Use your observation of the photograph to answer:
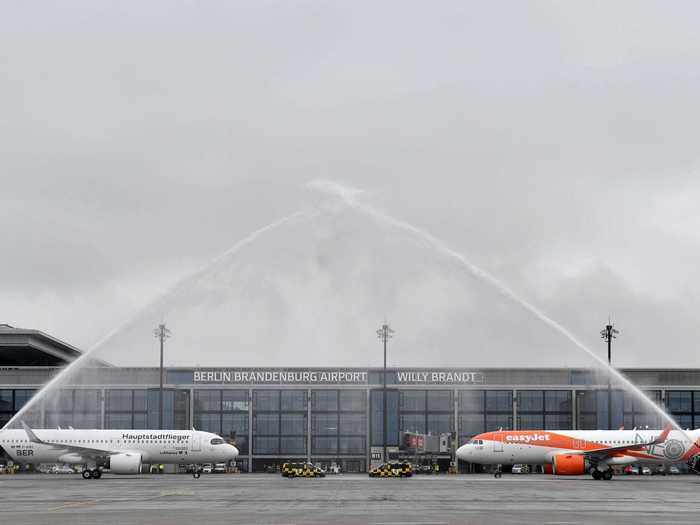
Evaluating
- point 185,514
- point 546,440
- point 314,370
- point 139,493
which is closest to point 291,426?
point 314,370

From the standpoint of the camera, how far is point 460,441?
433ft

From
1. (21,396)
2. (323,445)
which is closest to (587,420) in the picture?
(323,445)

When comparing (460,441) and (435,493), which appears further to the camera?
(460,441)

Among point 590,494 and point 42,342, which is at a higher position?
point 42,342

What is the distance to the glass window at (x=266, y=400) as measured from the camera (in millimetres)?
133875

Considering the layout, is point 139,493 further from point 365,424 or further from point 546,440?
point 365,424

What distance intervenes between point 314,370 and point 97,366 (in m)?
30.5

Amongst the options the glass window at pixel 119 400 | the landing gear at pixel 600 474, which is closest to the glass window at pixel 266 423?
the glass window at pixel 119 400

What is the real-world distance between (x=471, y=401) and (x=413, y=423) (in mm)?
8397

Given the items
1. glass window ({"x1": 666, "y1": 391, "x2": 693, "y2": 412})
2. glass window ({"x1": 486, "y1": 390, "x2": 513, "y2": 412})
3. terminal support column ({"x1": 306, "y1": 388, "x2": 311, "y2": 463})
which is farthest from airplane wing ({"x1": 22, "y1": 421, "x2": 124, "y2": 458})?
glass window ({"x1": 666, "y1": 391, "x2": 693, "y2": 412})

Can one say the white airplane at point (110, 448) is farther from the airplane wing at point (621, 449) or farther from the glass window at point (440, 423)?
the glass window at point (440, 423)

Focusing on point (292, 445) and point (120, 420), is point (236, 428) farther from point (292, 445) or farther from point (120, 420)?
point (120, 420)

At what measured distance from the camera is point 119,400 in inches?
5177

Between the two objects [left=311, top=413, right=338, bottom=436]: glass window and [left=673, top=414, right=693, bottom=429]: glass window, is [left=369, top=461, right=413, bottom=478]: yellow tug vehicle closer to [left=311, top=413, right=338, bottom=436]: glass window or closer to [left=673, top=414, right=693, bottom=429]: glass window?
[left=311, top=413, right=338, bottom=436]: glass window
